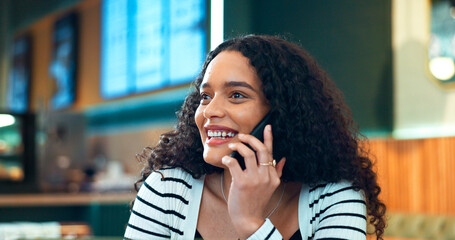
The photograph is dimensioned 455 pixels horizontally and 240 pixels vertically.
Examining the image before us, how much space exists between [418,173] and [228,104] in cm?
492

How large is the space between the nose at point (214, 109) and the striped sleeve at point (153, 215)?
0.88 feet

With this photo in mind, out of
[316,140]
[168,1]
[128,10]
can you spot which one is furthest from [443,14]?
[316,140]

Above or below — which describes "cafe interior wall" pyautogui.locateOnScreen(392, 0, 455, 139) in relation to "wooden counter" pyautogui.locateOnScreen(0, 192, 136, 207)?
above

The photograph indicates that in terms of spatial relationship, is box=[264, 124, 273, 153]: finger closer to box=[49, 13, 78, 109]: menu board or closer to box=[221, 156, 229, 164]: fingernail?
box=[221, 156, 229, 164]: fingernail

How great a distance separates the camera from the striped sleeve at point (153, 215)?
4.77 ft

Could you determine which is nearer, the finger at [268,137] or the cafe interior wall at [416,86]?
the finger at [268,137]

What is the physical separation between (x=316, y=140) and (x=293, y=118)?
0.08 meters

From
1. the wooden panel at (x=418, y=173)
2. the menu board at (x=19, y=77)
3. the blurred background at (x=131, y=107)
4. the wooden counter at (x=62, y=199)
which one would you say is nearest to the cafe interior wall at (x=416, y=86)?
the blurred background at (x=131, y=107)

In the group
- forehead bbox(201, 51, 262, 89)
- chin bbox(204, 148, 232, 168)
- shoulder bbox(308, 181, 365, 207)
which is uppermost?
forehead bbox(201, 51, 262, 89)

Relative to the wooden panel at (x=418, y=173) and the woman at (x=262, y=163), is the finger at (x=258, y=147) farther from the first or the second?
the wooden panel at (x=418, y=173)

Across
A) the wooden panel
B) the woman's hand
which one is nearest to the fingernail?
the woman's hand

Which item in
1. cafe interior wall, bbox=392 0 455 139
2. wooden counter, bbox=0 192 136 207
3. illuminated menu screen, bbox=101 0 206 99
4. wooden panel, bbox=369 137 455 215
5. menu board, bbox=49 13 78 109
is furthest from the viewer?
menu board, bbox=49 13 78 109

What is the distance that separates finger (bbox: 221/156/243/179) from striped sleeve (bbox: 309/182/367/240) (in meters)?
0.25

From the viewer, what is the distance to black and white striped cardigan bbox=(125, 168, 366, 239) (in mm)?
1363
